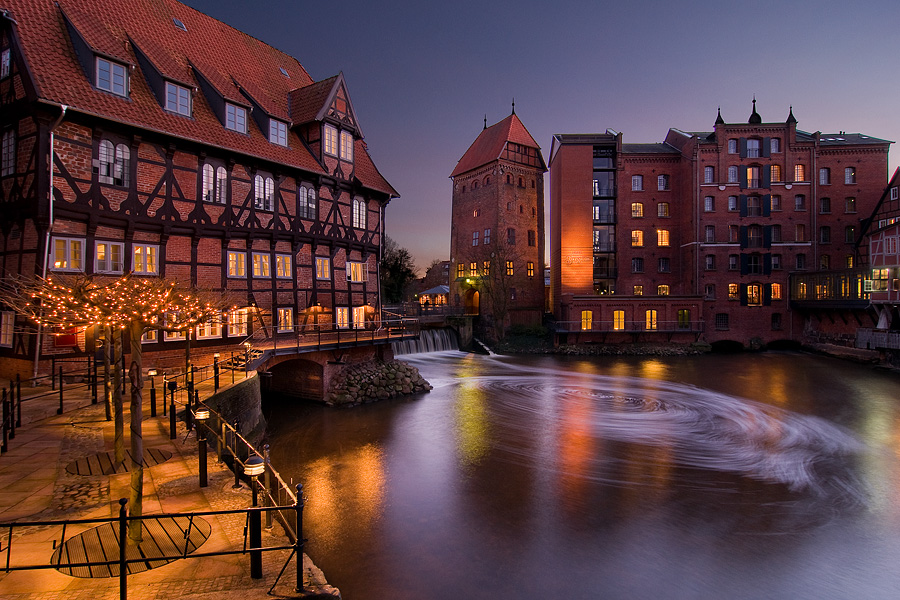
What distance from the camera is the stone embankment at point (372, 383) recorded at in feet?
70.4

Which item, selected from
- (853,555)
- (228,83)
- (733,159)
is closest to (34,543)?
(853,555)

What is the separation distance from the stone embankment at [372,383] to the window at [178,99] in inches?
498

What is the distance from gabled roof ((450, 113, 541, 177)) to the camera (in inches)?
1826

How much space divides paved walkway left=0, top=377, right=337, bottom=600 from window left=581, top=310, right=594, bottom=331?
112 ft

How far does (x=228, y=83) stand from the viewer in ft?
72.7

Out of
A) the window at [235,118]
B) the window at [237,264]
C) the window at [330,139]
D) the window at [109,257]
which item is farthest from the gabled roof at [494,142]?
the window at [109,257]

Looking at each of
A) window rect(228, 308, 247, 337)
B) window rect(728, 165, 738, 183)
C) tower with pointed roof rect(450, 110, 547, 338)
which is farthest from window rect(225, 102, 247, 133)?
window rect(728, 165, 738, 183)

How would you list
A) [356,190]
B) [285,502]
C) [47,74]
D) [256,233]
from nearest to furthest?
1. [285,502]
2. [47,74]
3. [256,233]
4. [356,190]

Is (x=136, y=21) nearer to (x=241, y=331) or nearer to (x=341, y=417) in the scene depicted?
(x=241, y=331)

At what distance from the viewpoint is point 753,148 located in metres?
42.4

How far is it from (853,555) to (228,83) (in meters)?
27.0

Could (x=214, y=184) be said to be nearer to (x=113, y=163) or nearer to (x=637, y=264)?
(x=113, y=163)

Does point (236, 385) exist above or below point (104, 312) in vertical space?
below

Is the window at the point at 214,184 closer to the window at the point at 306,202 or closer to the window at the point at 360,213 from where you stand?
the window at the point at 306,202
